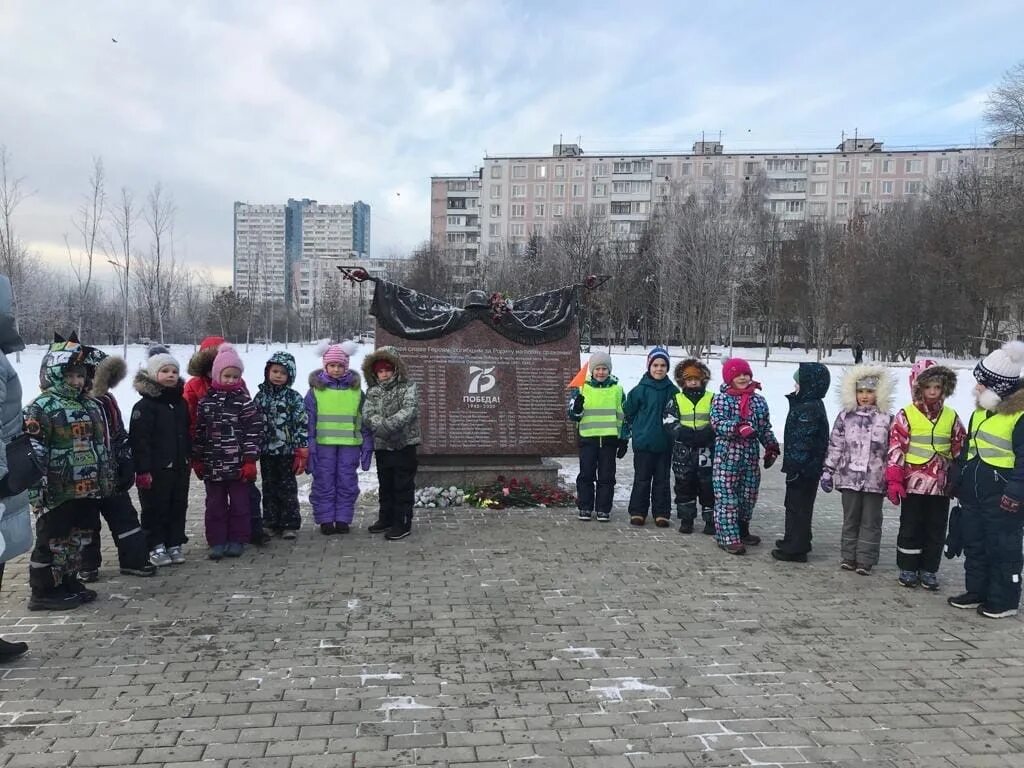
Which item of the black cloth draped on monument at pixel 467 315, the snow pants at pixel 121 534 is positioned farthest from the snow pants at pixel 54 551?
the black cloth draped on monument at pixel 467 315

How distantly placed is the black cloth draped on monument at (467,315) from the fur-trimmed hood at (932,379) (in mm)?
3634

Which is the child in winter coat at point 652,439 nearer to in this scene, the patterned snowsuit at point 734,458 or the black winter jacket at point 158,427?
the patterned snowsuit at point 734,458

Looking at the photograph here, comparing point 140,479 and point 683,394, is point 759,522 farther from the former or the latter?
point 140,479

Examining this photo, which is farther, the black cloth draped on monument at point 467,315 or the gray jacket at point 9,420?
the black cloth draped on monument at point 467,315

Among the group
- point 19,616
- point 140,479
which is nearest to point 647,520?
point 140,479

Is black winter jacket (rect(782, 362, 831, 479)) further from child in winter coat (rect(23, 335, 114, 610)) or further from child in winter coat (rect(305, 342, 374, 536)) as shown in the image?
child in winter coat (rect(23, 335, 114, 610))

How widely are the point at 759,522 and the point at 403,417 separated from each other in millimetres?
3832

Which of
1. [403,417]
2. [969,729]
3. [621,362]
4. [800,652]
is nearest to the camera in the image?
[969,729]

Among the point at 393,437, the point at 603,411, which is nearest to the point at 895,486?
the point at 603,411

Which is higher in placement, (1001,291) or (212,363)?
(1001,291)

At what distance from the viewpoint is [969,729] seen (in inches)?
125

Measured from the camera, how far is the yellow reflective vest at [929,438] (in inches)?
199

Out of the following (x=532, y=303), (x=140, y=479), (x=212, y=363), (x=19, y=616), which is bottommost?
(x=19, y=616)

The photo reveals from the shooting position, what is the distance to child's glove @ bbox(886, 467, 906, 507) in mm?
5086
